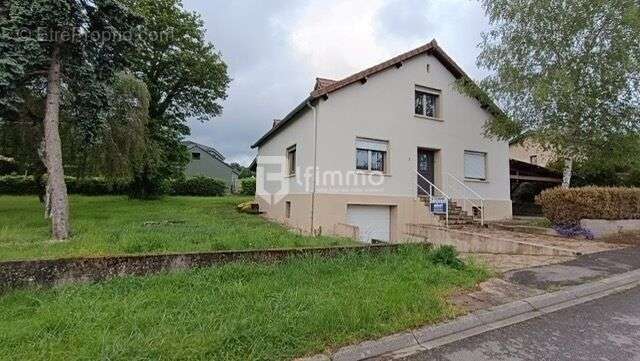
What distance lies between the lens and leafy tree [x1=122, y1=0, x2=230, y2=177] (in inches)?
890

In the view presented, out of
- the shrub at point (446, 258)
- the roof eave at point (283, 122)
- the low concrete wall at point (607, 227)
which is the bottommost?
the shrub at point (446, 258)

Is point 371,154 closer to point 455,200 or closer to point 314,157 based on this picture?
point 314,157

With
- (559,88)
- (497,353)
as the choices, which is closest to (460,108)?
(559,88)

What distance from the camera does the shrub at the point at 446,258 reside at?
6.51 meters

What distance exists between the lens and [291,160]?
54.0 feet

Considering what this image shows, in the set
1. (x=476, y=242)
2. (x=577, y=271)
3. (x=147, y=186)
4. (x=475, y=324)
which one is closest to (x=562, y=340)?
(x=475, y=324)

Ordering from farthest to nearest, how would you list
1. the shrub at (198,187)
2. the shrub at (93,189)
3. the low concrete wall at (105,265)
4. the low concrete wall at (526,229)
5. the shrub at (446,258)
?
the shrub at (198,187) → the shrub at (93,189) → the low concrete wall at (526,229) → the shrub at (446,258) → the low concrete wall at (105,265)

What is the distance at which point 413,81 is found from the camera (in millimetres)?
14859

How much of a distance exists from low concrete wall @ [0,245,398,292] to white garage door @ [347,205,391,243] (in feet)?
23.9

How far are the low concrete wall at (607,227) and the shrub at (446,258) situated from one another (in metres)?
6.36

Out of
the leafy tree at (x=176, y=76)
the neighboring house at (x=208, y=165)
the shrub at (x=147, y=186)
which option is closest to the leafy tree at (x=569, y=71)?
the leafy tree at (x=176, y=76)

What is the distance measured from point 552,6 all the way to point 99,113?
1419 centimetres

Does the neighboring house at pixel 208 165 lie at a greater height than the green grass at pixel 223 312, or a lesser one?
greater

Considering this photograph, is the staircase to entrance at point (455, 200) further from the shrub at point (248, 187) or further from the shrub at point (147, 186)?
the shrub at point (248, 187)
